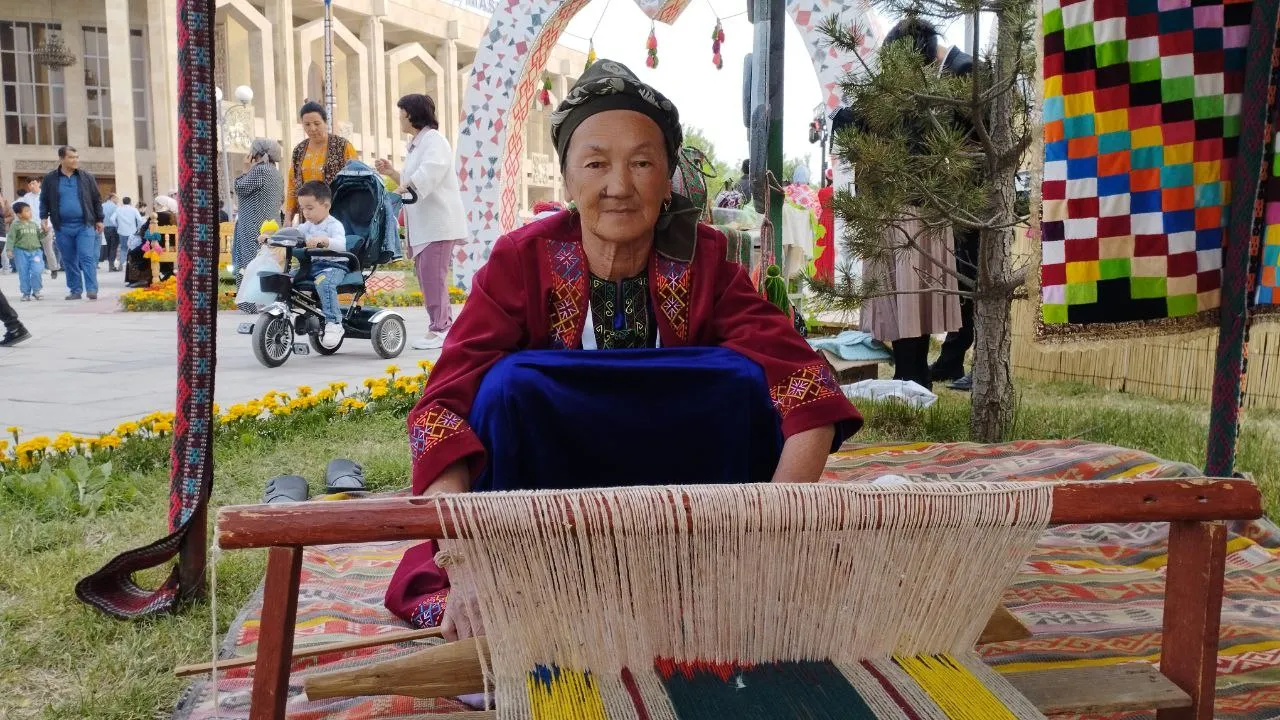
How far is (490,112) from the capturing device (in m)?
7.30

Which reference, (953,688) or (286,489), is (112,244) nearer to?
(286,489)

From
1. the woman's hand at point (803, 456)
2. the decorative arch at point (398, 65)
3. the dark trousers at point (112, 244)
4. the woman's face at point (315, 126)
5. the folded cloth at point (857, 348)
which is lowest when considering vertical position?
the folded cloth at point (857, 348)

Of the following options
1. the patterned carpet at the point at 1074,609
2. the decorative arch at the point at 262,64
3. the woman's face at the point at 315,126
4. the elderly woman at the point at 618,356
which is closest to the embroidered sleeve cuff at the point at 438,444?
the elderly woman at the point at 618,356

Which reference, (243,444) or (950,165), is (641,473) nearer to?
(950,165)

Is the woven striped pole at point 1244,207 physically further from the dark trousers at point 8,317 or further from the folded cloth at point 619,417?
the dark trousers at point 8,317

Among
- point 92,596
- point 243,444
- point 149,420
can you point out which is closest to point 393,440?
point 243,444

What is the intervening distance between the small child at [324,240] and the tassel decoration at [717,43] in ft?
10.5

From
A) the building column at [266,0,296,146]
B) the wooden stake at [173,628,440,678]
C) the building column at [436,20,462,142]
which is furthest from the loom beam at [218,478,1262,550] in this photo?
the building column at [436,20,462,142]

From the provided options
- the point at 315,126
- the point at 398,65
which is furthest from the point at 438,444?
the point at 398,65

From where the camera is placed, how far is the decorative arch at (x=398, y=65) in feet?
101

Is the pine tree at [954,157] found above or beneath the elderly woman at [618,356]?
above

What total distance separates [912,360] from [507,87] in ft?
11.9

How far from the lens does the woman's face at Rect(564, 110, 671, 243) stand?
1.94 meters

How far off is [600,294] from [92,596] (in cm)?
145
